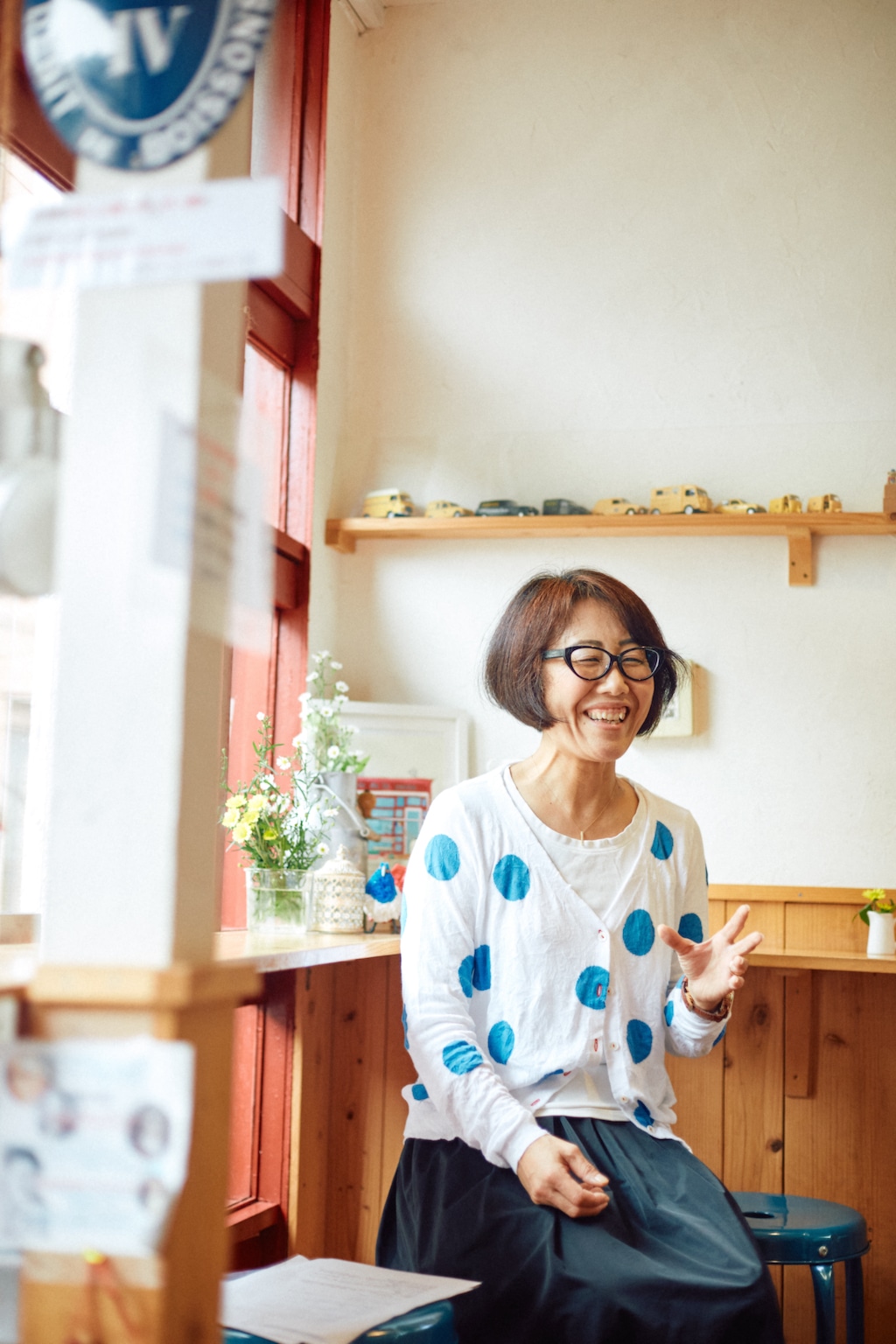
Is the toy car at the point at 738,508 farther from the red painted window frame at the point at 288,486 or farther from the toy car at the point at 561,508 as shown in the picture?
the red painted window frame at the point at 288,486

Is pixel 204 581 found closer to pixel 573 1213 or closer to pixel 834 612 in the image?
pixel 573 1213

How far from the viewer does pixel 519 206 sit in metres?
3.35

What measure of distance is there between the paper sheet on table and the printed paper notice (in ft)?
2.79

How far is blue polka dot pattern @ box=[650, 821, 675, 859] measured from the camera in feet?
6.74

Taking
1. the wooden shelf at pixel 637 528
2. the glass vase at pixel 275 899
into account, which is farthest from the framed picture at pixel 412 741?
the glass vase at pixel 275 899

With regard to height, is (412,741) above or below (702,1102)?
above

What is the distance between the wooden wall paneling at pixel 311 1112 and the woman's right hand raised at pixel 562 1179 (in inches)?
43.2

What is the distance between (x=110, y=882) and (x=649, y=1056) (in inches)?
50.9

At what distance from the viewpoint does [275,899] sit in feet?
7.90

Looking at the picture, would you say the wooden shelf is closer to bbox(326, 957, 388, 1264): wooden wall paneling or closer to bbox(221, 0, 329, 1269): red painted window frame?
bbox(221, 0, 329, 1269): red painted window frame

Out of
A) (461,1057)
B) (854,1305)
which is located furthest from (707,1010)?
(854,1305)

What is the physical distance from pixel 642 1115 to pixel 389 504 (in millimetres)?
1737

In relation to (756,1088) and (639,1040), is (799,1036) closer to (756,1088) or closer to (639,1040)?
(756,1088)

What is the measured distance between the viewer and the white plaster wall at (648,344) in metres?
3.03
